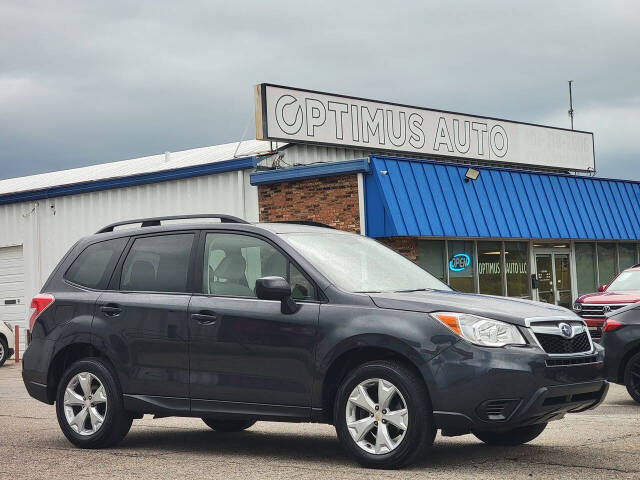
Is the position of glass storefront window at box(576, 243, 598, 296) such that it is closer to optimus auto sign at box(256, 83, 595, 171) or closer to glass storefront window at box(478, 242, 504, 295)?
optimus auto sign at box(256, 83, 595, 171)

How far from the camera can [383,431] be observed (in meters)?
7.33

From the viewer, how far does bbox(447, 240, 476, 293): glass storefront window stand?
23969 mm

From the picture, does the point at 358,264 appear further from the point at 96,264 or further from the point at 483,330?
the point at 96,264

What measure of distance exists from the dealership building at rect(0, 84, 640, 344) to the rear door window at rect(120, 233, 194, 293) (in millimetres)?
12562

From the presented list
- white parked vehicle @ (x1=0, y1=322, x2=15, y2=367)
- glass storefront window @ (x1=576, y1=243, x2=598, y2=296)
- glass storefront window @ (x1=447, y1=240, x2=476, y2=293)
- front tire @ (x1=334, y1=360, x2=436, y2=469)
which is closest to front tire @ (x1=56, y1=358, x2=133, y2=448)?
front tire @ (x1=334, y1=360, x2=436, y2=469)

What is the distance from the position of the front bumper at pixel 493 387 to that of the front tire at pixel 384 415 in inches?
5.4

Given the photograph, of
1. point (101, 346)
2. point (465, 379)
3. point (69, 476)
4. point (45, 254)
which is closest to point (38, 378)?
point (101, 346)

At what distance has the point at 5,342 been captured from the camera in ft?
77.3

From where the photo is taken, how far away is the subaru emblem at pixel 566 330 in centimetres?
747

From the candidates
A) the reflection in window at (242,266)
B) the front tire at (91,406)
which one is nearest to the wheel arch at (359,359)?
the reflection in window at (242,266)

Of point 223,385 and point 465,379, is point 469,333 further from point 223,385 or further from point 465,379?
point 223,385

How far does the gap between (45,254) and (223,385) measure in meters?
21.8

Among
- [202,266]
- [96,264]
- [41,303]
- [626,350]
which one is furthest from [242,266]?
[626,350]

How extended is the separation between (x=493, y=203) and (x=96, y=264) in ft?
52.5
